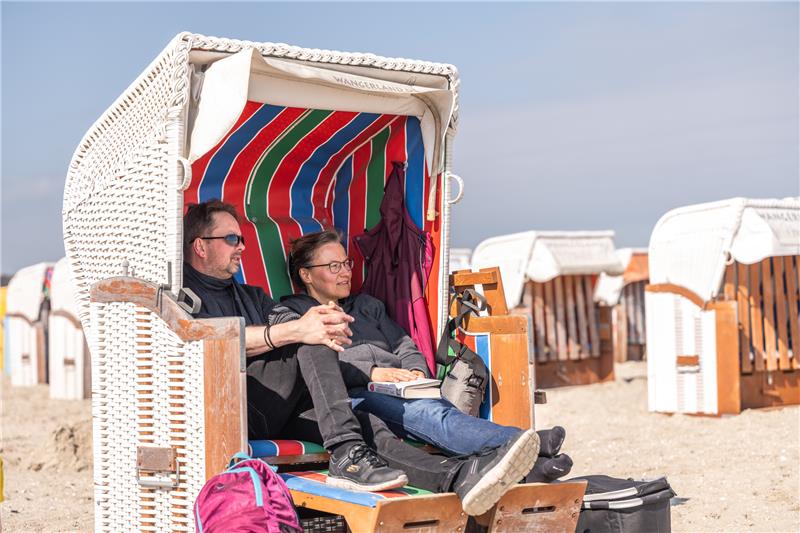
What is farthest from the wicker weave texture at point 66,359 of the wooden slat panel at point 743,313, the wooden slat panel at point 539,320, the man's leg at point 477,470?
the man's leg at point 477,470

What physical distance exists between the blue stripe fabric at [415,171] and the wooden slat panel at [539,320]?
797 centimetres

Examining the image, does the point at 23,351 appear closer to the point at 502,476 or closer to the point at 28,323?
the point at 28,323

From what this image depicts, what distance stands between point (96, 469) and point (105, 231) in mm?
1042

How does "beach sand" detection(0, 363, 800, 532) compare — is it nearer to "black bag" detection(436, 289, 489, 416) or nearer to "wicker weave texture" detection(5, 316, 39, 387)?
"black bag" detection(436, 289, 489, 416)

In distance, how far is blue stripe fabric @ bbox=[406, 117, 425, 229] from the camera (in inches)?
210

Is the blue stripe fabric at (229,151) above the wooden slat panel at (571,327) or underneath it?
above

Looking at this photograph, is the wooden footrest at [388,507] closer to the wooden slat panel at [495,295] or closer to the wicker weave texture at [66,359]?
the wooden slat panel at [495,295]

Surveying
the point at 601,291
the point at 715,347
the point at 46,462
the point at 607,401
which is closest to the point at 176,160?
the point at 46,462

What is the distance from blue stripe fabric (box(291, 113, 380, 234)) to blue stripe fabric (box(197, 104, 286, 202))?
446 mm

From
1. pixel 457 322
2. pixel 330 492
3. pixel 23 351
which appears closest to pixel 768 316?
pixel 457 322

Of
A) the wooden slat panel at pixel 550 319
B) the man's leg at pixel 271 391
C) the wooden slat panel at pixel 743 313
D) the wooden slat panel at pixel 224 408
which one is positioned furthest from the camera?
the wooden slat panel at pixel 550 319

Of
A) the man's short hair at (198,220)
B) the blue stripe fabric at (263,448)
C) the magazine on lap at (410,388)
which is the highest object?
the man's short hair at (198,220)

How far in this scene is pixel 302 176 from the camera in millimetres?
5855

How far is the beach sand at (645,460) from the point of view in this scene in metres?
6.02
